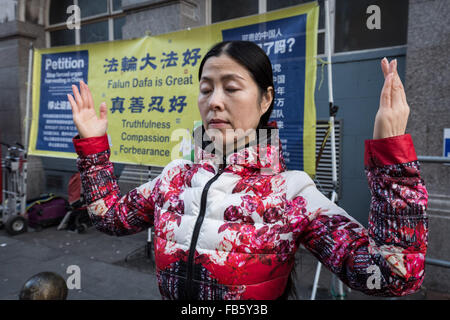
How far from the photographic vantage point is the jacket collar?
1399 millimetres

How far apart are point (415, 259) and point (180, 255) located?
2.72 feet

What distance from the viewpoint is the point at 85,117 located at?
5.34ft

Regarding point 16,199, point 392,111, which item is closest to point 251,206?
point 392,111

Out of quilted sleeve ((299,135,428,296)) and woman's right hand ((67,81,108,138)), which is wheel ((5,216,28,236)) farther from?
quilted sleeve ((299,135,428,296))

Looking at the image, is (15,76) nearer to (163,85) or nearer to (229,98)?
(163,85)

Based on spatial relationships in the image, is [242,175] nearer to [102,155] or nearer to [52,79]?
[102,155]

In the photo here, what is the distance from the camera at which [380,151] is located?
1.07m

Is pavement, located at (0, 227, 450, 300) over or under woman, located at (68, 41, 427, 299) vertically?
under

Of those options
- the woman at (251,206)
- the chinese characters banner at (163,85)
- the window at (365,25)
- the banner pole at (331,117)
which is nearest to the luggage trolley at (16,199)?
the chinese characters banner at (163,85)

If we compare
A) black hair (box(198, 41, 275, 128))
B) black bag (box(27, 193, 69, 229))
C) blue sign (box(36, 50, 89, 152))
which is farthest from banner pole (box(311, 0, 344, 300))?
black bag (box(27, 193, 69, 229))

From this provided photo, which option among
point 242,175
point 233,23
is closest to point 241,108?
point 242,175

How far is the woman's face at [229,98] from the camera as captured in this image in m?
1.39

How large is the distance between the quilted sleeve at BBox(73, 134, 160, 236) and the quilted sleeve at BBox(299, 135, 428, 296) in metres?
0.89

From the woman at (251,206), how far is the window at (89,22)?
7.61 metres
